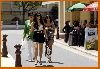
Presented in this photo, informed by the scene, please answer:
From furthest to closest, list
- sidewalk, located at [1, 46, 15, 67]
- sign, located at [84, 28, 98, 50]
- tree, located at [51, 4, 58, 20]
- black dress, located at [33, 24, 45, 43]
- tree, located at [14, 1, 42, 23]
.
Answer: tree, located at [51, 4, 58, 20]
tree, located at [14, 1, 42, 23]
sign, located at [84, 28, 98, 50]
sidewalk, located at [1, 46, 15, 67]
black dress, located at [33, 24, 45, 43]

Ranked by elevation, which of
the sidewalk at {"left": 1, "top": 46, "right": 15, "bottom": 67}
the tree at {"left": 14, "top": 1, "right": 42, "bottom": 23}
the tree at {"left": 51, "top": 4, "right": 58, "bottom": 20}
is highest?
the tree at {"left": 14, "top": 1, "right": 42, "bottom": 23}

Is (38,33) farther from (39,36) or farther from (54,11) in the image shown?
(54,11)

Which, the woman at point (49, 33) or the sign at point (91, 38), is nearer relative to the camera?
the woman at point (49, 33)

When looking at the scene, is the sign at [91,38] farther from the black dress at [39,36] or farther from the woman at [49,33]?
the black dress at [39,36]

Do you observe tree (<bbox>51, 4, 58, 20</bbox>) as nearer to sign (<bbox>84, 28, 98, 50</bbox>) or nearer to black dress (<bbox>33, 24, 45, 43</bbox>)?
sign (<bbox>84, 28, 98, 50</bbox>)

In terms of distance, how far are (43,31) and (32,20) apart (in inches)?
25.0

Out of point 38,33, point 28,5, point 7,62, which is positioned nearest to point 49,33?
point 38,33

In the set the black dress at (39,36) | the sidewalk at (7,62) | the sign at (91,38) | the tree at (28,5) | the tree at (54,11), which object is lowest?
the sidewalk at (7,62)

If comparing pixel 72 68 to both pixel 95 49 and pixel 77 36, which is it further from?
pixel 77 36

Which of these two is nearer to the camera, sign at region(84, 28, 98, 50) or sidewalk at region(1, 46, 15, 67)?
sidewalk at region(1, 46, 15, 67)

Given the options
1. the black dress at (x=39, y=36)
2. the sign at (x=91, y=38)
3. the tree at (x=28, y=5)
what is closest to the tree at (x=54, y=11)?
the tree at (x=28, y=5)

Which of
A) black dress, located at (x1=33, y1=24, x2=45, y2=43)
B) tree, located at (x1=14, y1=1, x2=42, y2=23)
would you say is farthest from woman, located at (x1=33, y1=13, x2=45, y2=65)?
tree, located at (x1=14, y1=1, x2=42, y2=23)

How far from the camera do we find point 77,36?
60.6 feet

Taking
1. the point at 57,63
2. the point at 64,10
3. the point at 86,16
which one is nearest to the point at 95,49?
the point at 57,63
